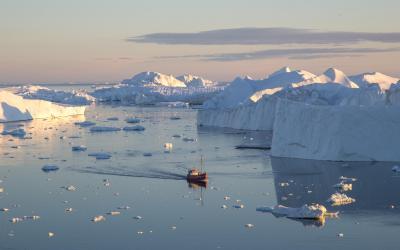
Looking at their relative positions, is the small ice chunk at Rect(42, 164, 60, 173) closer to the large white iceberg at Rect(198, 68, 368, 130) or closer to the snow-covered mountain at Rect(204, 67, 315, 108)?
the large white iceberg at Rect(198, 68, 368, 130)

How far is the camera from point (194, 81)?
97375 millimetres

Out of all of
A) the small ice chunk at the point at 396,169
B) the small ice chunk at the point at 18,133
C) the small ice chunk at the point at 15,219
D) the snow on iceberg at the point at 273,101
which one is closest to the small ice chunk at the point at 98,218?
the small ice chunk at the point at 15,219

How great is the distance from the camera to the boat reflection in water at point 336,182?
15.6 metres

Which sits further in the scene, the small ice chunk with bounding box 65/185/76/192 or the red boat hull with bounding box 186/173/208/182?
the red boat hull with bounding box 186/173/208/182

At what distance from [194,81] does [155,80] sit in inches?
352

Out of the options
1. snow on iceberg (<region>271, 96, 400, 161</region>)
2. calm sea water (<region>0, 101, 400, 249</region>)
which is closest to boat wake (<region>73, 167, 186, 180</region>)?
calm sea water (<region>0, 101, 400, 249</region>)

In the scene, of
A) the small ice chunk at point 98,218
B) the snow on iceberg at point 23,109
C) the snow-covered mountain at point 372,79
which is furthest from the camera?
the snow-covered mountain at point 372,79

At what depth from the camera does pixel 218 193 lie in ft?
57.3

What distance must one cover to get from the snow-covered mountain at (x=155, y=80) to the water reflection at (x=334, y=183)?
67.6 m

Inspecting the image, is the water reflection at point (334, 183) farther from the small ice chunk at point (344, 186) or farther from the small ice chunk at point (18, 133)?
the small ice chunk at point (18, 133)

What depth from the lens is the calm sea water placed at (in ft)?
42.9

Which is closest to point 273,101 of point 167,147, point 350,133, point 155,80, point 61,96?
point 167,147

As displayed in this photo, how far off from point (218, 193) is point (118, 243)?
503cm

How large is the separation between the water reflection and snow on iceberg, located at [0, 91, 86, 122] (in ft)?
74.9
